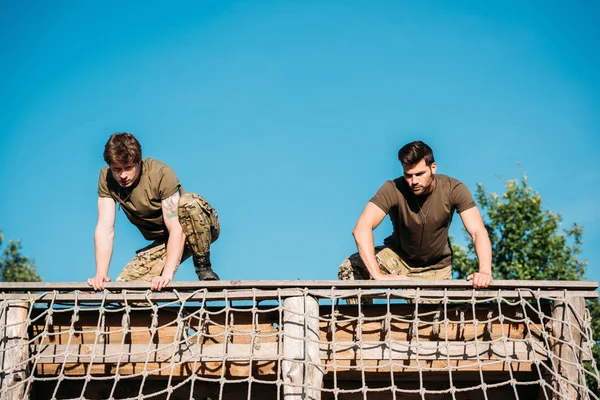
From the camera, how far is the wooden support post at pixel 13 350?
496 centimetres

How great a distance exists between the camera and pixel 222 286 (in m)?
4.92

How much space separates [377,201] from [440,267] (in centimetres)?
85

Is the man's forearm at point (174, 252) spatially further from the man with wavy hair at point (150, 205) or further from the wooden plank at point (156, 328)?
the wooden plank at point (156, 328)

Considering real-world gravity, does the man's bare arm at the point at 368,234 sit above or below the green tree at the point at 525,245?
below

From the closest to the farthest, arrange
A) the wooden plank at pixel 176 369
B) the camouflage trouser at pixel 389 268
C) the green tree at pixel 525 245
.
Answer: the wooden plank at pixel 176 369, the camouflage trouser at pixel 389 268, the green tree at pixel 525 245

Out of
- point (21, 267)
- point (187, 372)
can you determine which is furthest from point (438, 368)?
point (21, 267)

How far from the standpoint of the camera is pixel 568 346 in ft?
16.4

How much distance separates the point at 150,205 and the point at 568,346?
3164 millimetres

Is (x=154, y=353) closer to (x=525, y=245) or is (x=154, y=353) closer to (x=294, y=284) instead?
(x=294, y=284)

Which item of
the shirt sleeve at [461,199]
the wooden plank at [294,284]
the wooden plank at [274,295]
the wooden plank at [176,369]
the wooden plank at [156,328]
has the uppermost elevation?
the shirt sleeve at [461,199]

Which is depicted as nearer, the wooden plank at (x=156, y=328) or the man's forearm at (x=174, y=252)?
the wooden plank at (x=156, y=328)

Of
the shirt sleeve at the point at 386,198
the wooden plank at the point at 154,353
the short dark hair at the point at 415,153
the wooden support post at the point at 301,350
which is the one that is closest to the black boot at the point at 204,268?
the wooden plank at the point at 154,353

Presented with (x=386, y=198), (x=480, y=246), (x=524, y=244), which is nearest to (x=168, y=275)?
(x=386, y=198)

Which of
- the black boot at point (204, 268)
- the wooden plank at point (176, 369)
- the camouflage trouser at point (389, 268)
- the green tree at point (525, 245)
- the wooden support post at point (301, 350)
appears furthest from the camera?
the green tree at point (525, 245)
